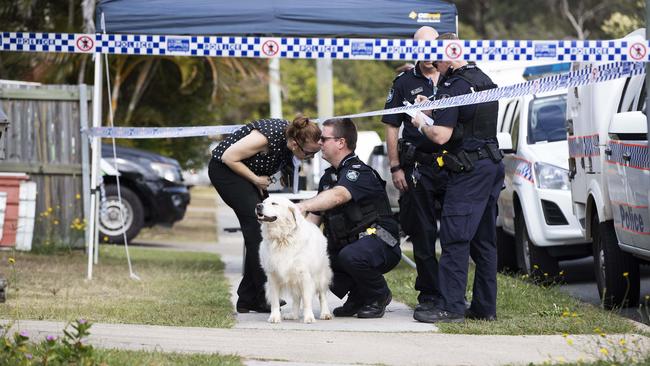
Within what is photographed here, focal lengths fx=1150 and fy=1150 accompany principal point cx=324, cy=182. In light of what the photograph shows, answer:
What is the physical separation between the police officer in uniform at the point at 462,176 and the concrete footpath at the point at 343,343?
0.37 m

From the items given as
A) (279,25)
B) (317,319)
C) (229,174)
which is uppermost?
(279,25)

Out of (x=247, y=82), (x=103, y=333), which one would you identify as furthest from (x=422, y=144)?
(x=247, y=82)

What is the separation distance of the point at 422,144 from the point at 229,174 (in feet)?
4.71

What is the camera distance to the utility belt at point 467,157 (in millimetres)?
7773

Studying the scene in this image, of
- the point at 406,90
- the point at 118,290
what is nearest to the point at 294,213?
the point at 406,90

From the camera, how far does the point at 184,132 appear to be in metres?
10.5

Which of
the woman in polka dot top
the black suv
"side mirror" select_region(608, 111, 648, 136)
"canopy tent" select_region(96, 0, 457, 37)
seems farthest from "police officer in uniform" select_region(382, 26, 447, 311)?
the black suv

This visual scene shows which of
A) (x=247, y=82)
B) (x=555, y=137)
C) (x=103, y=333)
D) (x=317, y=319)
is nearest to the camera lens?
(x=103, y=333)

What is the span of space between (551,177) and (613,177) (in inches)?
102

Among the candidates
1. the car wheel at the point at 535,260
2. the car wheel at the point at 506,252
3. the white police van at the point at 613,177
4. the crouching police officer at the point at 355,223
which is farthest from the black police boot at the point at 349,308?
the car wheel at the point at 506,252

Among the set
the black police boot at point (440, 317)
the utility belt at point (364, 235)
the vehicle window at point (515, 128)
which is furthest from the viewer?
the vehicle window at point (515, 128)

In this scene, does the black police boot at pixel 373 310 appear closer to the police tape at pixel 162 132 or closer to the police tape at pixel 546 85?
the police tape at pixel 546 85

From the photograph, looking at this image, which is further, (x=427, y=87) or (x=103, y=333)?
(x=427, y=87)

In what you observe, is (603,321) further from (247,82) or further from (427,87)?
(247,82)
